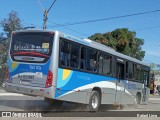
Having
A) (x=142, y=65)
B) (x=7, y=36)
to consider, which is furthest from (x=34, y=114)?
(x=7, y=36)

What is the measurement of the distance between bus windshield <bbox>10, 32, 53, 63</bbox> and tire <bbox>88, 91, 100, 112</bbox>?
337 centimetres

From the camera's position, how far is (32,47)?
46.1ft

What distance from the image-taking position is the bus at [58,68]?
1355 centimetres

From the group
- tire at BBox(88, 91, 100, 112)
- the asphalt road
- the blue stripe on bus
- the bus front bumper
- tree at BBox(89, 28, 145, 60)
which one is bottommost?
the asphalt road

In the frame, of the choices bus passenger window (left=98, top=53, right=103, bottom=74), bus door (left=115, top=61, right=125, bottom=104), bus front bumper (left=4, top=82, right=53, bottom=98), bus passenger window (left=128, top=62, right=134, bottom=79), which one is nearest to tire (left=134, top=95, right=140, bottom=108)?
bus passenger window (left=128, top=62, right=134, bottom=79)

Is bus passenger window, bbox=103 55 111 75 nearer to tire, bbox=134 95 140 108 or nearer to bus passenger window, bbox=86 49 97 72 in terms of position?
bus passenger window, bbox=86 49 97 72

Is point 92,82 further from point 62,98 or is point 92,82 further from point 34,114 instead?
point 34,114

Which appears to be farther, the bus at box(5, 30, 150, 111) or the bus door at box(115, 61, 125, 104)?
the bus door at box(115, 61, 125, 104)

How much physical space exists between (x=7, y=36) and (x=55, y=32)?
132ft

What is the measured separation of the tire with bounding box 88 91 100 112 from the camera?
15867 mm

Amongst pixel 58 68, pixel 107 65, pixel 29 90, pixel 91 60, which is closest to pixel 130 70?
pixel 107 65

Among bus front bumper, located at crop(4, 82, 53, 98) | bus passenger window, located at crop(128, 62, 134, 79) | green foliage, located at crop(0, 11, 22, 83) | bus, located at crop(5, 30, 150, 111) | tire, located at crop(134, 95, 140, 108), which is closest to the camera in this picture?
bus front bumper, located at crop(4, 82, 53, 98)

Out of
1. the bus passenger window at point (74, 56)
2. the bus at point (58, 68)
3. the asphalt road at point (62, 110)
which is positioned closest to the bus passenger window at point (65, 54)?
the bus at point (58, 68)

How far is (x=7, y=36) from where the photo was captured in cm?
5266
